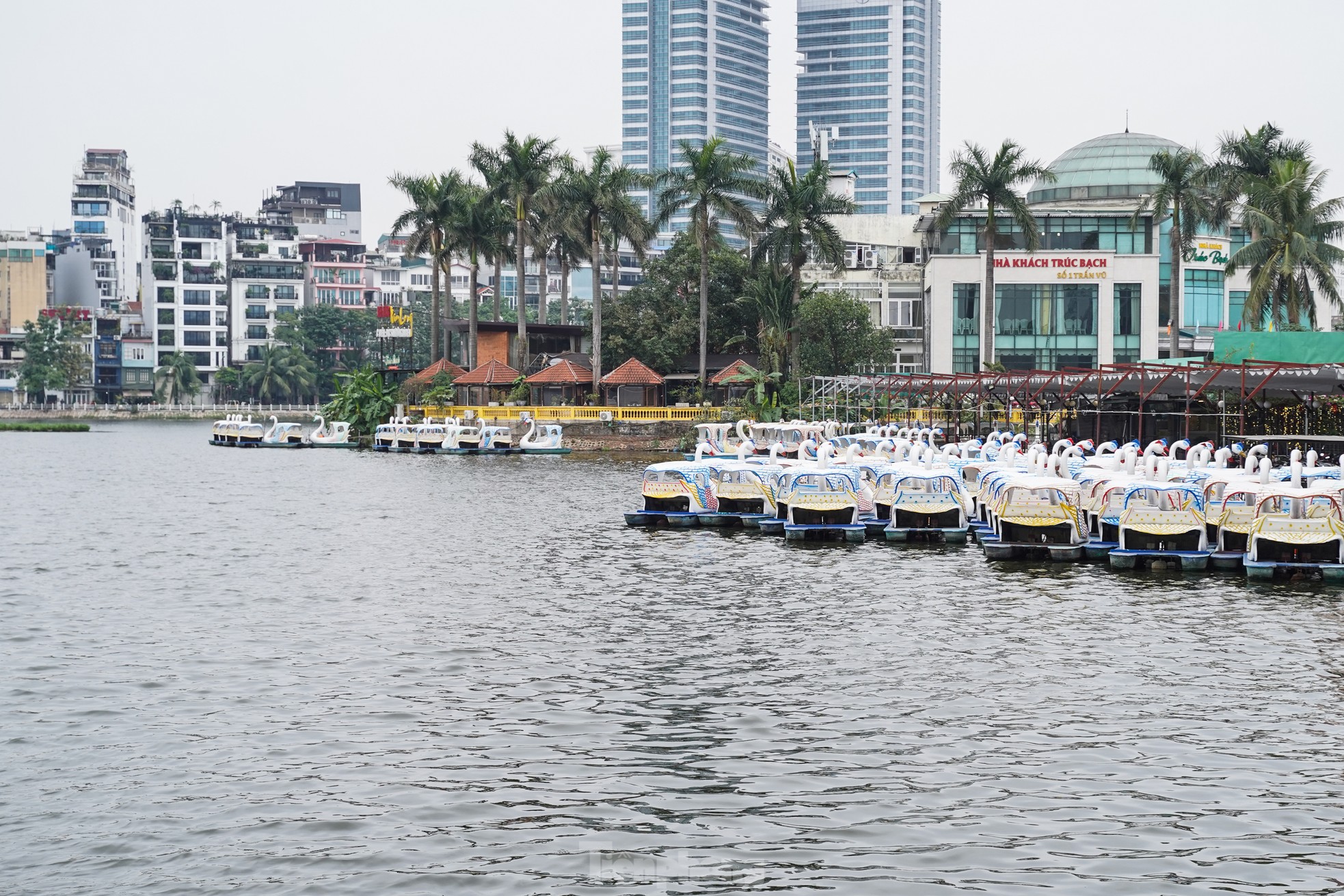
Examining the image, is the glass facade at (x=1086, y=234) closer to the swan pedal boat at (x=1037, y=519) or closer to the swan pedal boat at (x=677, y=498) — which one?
the swan pedal boat at (x=677, y=498)

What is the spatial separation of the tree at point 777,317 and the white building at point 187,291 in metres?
103

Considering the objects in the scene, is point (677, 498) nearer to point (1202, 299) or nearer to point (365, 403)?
point (365, 403)

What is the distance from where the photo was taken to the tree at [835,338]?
9638cm

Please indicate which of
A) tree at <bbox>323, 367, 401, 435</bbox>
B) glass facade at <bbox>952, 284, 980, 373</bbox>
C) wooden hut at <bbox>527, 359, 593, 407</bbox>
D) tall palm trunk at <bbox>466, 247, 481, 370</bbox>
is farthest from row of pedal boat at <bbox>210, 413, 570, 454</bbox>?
glass facade at <bbox>952, 284, 980, 373</bbox>

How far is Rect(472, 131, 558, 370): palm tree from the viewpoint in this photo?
93375 mm

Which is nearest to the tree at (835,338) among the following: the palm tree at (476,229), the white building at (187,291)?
the palm tree at (476,229)

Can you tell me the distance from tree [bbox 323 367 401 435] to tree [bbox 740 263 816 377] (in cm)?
2622

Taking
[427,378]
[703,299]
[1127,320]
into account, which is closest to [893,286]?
[1127,320]

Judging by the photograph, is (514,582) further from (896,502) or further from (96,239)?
(96,239)

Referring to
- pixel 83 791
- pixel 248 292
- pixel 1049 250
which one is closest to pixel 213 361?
pixel 248 292

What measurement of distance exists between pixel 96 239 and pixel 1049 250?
140803mm

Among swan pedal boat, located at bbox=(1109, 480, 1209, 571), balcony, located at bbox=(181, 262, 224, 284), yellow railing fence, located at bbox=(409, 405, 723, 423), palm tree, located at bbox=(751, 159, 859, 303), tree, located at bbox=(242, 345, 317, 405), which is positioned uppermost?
balcony, located at bbox=(181, 262, 224, 284)

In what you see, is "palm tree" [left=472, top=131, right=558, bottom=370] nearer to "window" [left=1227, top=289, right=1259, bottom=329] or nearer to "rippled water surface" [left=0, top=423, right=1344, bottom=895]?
"window" [left=1227, top=289, right=1259, bottom=329]

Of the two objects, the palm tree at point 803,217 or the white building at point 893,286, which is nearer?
the palm tree at point 803,217
